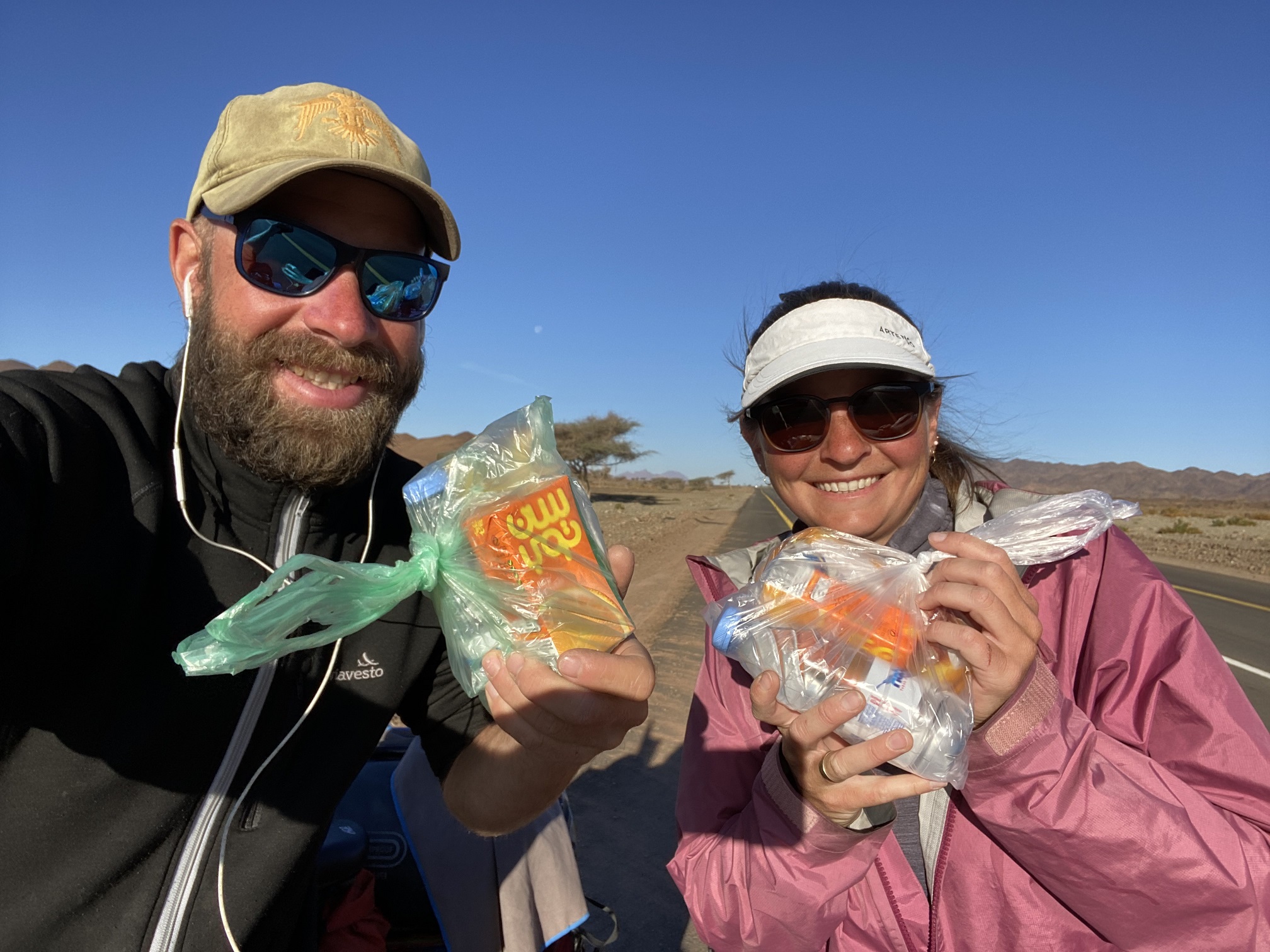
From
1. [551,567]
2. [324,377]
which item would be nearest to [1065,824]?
[551,567]

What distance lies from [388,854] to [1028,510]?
226cm

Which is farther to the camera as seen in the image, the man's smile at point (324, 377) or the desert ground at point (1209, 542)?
the desert ground at point (1209, 542)

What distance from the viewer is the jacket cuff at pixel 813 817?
58.8 inches

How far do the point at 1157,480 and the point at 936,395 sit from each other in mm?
150537

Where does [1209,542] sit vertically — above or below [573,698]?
below

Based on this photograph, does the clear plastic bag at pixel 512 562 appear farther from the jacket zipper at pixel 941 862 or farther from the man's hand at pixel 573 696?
the jacket zipper at pixel 941 862

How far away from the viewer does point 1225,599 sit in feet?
36.3

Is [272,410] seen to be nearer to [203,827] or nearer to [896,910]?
[203,827]

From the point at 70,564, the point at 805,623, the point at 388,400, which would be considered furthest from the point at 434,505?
the point at 805,623

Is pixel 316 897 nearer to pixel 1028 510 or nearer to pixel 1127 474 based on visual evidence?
pixel 1028 510

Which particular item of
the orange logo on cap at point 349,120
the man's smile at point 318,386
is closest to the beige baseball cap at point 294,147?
the orange logo on cap at point 349,120

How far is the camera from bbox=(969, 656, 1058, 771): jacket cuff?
1324 mm

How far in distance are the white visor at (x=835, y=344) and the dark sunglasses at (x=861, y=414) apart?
6 centimetres

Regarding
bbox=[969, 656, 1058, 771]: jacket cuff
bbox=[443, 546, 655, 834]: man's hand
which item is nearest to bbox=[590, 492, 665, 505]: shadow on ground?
bbox=[443, 546, 655, 834]: man's hand
